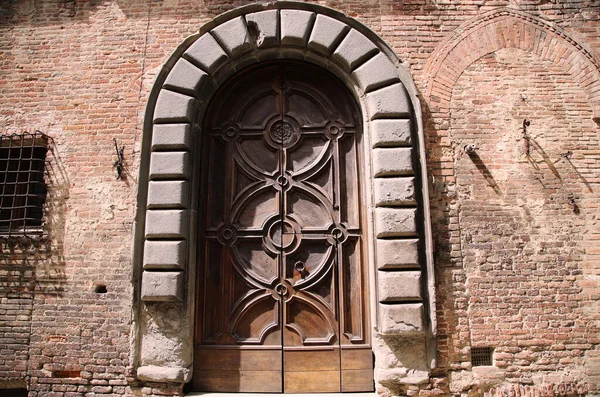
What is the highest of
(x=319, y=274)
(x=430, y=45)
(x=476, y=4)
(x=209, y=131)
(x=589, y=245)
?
(x=476, y=4)

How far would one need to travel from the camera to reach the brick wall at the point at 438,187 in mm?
4328

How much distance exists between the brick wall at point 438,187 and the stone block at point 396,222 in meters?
0.36

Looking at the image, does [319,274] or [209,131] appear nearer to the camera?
[319,274]

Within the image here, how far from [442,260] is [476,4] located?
3045 millimetres

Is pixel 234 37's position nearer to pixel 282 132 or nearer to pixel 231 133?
pixel 231 133

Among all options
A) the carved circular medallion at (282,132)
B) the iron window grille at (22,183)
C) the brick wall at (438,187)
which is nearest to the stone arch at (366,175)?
the brick wall at (438,187)

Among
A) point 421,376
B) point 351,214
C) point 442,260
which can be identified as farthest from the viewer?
point 351,214

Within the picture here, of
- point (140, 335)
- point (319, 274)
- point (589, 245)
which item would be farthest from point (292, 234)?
point (589, 245)

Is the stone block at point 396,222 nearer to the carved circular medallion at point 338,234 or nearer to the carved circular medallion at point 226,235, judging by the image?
the carved circular medallion at point 338,234

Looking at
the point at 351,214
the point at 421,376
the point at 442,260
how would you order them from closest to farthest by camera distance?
the point at 421,376 < the point at 442,260 < the point at 351,214

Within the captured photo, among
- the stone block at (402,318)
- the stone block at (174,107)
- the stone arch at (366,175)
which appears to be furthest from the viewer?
the stone block at (174,107)

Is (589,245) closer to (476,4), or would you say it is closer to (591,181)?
(591,181)

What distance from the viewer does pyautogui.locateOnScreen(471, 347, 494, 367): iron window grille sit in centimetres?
432

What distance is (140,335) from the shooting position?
4.37 meters
